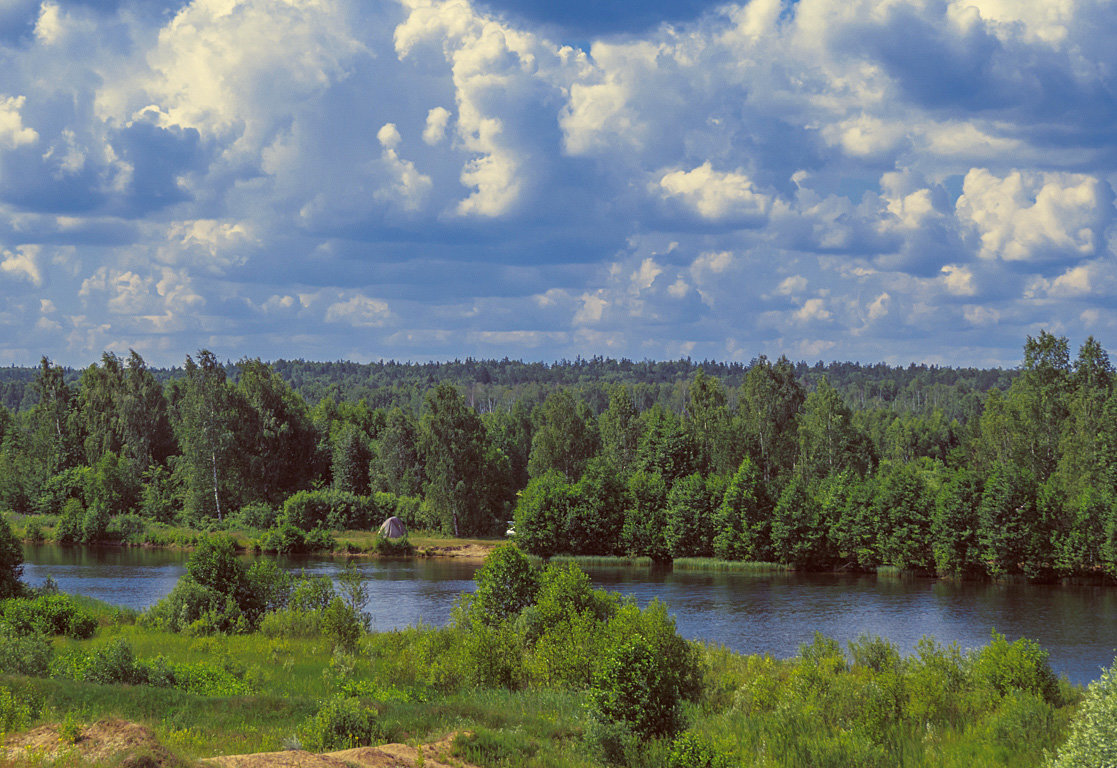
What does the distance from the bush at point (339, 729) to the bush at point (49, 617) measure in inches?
638

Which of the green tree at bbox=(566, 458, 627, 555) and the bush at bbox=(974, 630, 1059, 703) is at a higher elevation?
the bush at bbox=(974, 630, 1059, 703)

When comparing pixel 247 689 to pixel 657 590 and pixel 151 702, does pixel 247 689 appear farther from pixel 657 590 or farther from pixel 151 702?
pixel 657 590

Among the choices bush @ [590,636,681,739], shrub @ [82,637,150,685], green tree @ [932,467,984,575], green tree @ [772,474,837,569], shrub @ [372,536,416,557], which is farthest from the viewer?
shrub @ [372,536,416,557]

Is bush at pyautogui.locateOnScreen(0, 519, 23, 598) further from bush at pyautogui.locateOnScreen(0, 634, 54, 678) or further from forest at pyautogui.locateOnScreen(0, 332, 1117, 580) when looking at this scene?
forest at pyautogui.locateOnScreen(0, 332, 1117, 580)

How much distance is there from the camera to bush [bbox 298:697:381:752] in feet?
61.1

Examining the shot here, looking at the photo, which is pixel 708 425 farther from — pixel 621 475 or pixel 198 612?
pixel 198 612

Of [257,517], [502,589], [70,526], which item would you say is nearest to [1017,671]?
[502,589]

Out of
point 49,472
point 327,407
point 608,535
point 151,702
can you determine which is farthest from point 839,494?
point 49,472

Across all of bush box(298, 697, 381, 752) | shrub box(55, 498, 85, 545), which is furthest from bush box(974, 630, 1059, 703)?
shrub box(55, 498, 85, 545)

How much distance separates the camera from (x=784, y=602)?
60750 mm

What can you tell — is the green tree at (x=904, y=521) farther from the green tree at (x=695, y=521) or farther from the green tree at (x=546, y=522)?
the green tree at (x=546, y=522)

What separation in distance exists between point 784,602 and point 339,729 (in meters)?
46.4

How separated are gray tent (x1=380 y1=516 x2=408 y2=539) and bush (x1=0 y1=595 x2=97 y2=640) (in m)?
60.3

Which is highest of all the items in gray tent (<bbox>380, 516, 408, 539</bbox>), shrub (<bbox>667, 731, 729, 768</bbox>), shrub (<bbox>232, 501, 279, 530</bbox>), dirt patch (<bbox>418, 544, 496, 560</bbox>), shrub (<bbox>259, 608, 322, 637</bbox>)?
shrub (<bbox>667, 731, 729, 768</bbox>)
